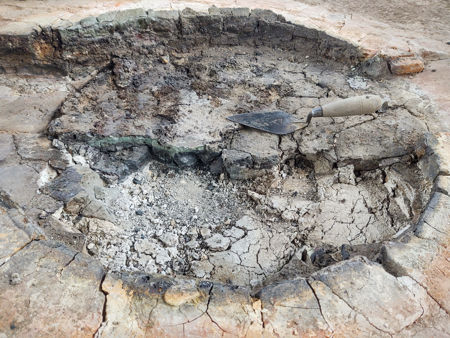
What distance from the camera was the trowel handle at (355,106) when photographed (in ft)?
10.4

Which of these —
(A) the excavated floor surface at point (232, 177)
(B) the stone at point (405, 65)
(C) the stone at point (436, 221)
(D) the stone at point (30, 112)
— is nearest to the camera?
(C) the stone at point (436, 221)

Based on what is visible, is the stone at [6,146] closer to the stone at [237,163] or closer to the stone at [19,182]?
the stone at [19,182]

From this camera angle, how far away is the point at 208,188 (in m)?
3.30

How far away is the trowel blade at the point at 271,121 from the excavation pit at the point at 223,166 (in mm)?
63

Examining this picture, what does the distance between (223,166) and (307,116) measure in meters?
0.94

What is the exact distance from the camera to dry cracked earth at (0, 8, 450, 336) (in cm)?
198

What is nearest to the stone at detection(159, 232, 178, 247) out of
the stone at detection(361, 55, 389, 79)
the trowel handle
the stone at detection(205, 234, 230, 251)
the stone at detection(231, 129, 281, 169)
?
the stone at detection(205, 234, 230, 251)

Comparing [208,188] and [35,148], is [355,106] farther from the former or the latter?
[35,148]

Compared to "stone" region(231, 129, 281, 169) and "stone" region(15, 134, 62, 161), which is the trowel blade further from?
"stone" region(15, 134, 62, 161)

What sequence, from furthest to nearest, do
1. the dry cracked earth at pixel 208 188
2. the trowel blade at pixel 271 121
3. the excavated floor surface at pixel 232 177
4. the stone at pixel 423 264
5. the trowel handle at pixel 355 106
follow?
the trowel blade at pixel 271 121
the trowel handle at pixel 355 106
the excavated floor surface at pixel 232 177
the stone at pixel 423 264
the dry cracked earth at pixel 208 188

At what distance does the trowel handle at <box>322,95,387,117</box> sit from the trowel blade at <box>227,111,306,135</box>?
365mm

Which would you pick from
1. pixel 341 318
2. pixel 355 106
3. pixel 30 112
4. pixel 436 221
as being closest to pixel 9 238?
pixel 341 318

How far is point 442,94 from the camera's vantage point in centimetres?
379

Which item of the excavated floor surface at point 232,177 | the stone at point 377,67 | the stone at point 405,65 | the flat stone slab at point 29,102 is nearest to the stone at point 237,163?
the excavated floor surface at point 232,177
